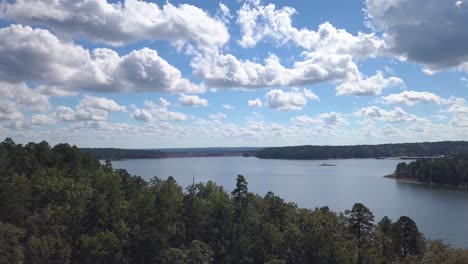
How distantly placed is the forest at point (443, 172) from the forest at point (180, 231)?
8767 centimetres

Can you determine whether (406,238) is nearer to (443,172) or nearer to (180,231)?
(180,231)

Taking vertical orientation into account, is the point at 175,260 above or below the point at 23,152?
below

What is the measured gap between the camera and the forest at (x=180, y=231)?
36562 millimetres

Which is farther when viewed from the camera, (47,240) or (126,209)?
(126,209)

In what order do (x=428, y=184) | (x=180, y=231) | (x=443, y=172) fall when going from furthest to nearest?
(x=428, y=184) → (x=443, y=172) → (x=180, y=231)

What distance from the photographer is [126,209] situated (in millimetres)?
43719

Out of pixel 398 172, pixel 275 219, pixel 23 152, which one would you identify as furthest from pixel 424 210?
pixel 398 172

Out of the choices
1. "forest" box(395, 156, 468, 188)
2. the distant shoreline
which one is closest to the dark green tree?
the distant shoreline

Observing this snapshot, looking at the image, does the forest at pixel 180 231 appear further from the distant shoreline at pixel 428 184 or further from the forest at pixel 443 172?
the forest at pixel 443 172

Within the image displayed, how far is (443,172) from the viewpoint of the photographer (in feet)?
425

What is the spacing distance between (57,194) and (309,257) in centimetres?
2364

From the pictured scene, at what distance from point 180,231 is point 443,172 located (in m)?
105

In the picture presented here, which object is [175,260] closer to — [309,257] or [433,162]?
[309,257]

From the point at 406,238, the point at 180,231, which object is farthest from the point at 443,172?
the point at 180,231
